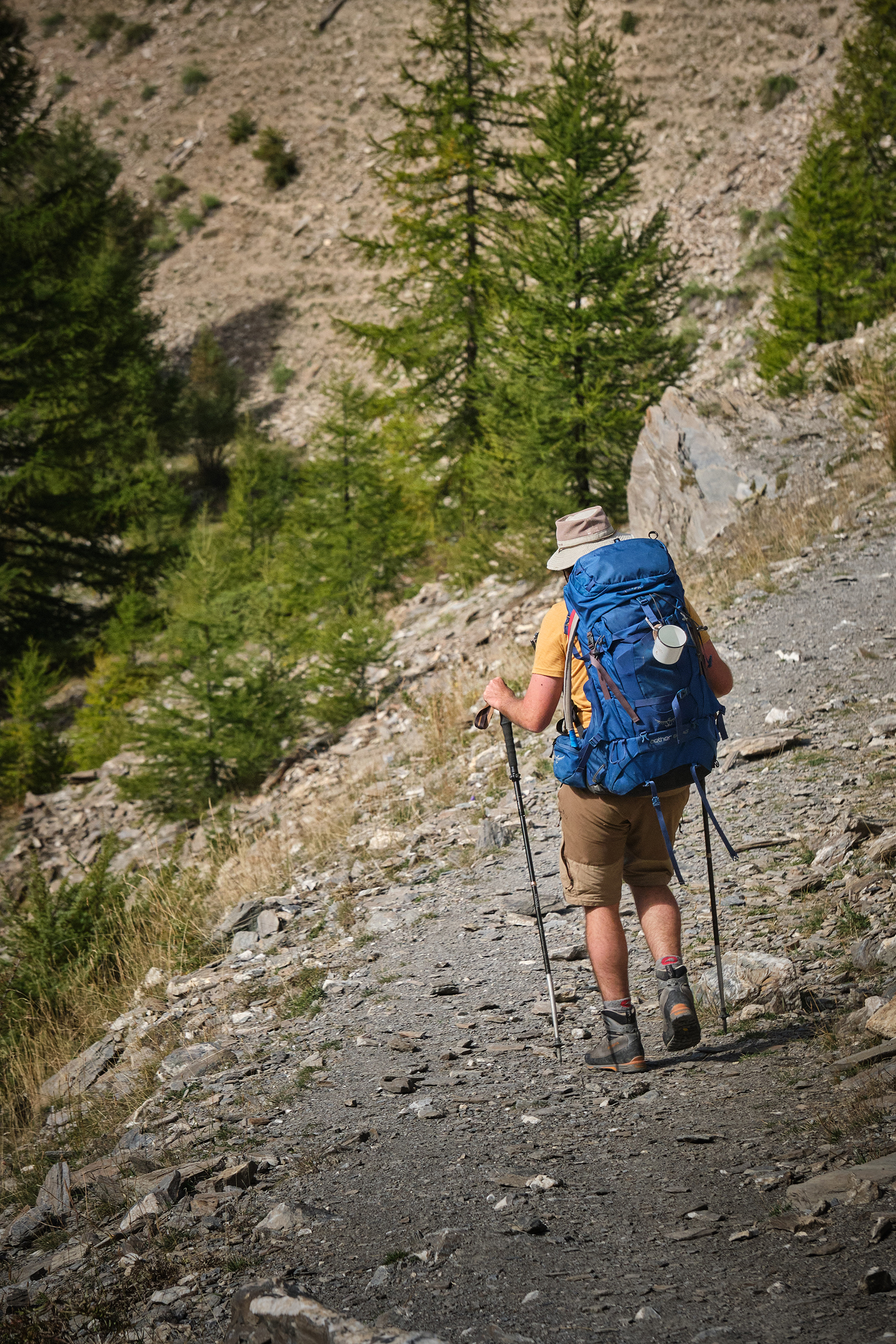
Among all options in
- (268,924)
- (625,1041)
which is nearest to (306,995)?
(268,924)

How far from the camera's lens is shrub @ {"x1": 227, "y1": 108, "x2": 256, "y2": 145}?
4997cm

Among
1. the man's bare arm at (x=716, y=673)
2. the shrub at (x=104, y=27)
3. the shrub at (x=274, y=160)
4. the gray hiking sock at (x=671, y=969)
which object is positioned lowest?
the gray hiking sock at (x=671, y=969)

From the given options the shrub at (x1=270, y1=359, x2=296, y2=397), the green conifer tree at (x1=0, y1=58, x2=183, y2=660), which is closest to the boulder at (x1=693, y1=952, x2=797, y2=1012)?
the green conifer tree at (x1=0, y1=58, x2=183, y2=660)

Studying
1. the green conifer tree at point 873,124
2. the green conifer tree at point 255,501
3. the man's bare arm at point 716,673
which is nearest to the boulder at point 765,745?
the man's bare arm at point 716,673

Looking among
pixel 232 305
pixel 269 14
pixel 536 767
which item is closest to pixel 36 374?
pixel 536 767

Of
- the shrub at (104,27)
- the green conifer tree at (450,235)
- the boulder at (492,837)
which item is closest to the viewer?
the boulder at (492,837)

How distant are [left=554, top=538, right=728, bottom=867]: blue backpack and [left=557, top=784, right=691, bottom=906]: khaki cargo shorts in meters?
0.12

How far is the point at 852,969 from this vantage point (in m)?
3.71

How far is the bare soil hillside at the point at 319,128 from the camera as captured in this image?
33.5 m

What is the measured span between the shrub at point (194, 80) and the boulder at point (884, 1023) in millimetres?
63301

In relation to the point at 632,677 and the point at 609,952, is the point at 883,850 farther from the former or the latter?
the point at 632,677

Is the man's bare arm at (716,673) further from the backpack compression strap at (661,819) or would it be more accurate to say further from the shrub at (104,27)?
the shrub at (104,27)

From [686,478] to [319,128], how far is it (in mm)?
46635

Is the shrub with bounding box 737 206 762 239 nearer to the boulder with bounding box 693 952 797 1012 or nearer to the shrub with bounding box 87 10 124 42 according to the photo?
the boulder with bounding box 693 952 797 1012
